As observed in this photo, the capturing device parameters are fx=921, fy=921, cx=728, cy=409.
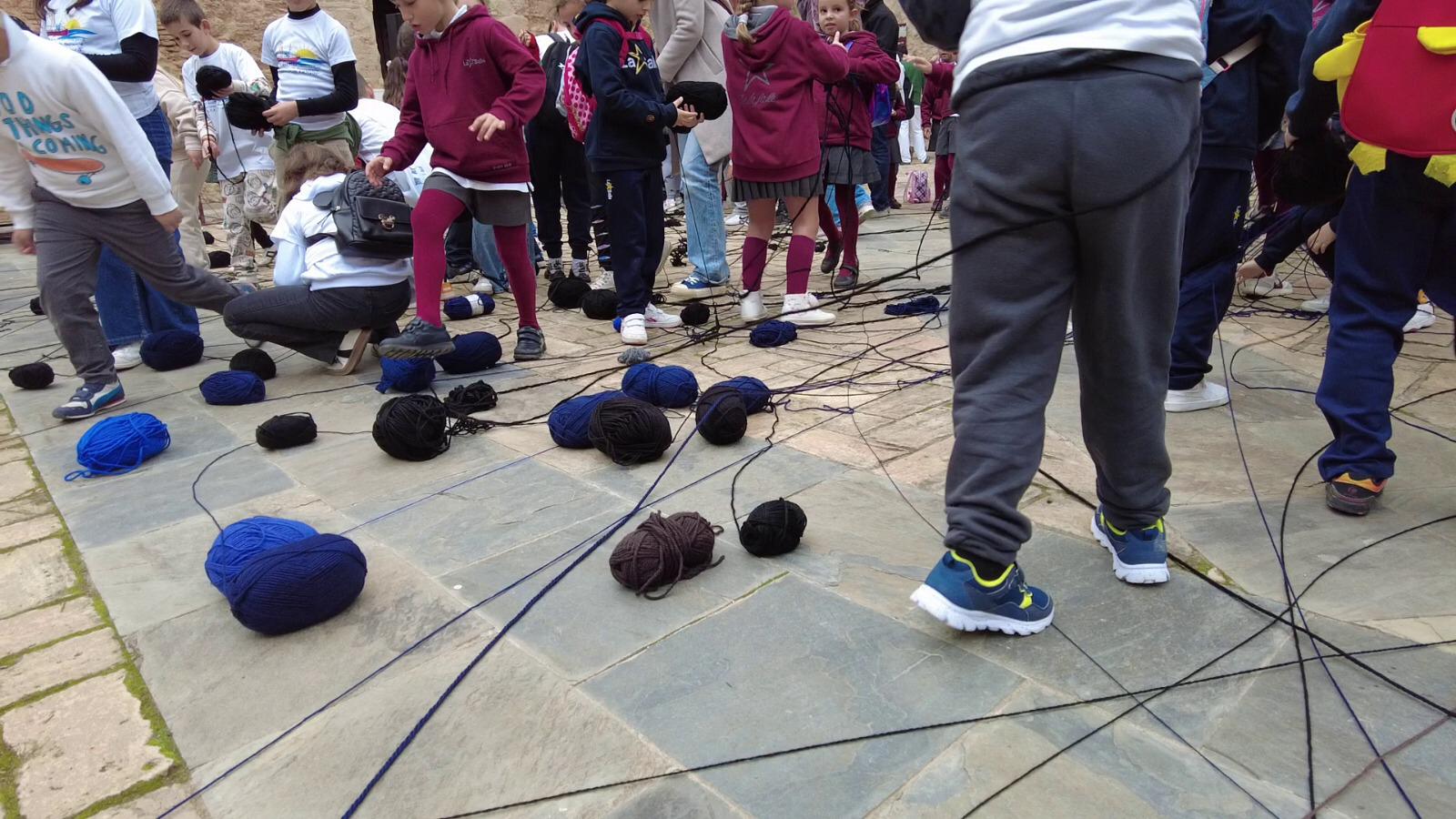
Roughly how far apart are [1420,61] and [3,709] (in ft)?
11.0

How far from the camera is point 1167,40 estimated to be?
5.19 feet

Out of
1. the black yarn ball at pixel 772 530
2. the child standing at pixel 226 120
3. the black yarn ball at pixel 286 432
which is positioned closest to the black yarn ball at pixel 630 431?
the black yarn ball at pixel 772 530

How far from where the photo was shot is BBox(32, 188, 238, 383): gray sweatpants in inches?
149

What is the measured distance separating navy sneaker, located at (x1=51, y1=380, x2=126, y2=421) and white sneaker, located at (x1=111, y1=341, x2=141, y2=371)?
643 millimetres

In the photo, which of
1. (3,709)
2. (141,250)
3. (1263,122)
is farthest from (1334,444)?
(141,250)

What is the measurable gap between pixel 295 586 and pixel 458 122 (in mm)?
2581

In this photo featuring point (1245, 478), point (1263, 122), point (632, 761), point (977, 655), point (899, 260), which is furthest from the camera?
point (899, 260)

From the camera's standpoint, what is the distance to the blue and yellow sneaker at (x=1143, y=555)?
1.99m

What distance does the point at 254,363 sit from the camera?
4.23 metres

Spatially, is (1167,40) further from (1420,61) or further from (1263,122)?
(1263,122)

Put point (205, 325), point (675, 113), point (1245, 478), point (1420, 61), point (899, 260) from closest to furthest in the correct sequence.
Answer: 1. point (1420, 61)
2. point (1245, 478)
3. point (675, 113)
4. point (205, 325)
5. point (899, 260)

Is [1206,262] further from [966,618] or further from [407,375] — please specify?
[407,375]

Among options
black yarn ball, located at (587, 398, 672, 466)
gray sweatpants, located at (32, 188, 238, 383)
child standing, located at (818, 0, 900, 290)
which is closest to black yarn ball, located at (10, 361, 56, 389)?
gray sweatpants, located at (32, 188, 238, 383)

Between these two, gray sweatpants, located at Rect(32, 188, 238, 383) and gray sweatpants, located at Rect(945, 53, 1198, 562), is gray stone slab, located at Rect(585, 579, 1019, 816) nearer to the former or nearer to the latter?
gray sweatpants, located at Rect(945, 53, 1198, 562)
